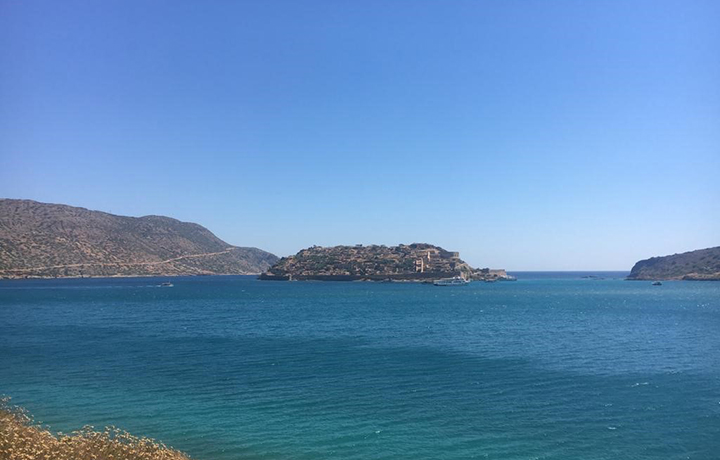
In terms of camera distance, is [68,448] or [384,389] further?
[384,389]

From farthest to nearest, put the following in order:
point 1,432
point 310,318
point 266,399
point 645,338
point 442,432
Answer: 1. point 310,318
2. point 645,338
3. point 266,399
4. point 442,432
5. point 1,432

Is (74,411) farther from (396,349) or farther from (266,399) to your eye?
(396,349)

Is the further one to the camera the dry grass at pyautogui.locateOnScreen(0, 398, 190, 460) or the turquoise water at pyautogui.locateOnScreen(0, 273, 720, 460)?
the turquoise water at pyautogui.locateOnScreen(0, 273, 720, 460)

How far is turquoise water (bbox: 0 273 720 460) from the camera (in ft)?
75.8

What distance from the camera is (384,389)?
32.6 m

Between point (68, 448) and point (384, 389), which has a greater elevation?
point (68, 448)

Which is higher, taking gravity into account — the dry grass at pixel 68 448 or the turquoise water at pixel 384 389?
the dry grass at pixel 68 448

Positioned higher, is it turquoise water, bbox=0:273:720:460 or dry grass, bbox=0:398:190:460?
dry grass, bbox=0:398:190:460

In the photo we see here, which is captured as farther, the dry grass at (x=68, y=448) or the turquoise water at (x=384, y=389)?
the turquoise water at (x=384, y=389)

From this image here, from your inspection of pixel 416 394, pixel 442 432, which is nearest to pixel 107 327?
pixel 416 394

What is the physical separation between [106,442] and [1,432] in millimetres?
3573

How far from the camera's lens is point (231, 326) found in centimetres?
6844

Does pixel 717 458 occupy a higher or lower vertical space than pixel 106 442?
lower

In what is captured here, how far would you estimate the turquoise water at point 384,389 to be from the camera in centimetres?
2309
